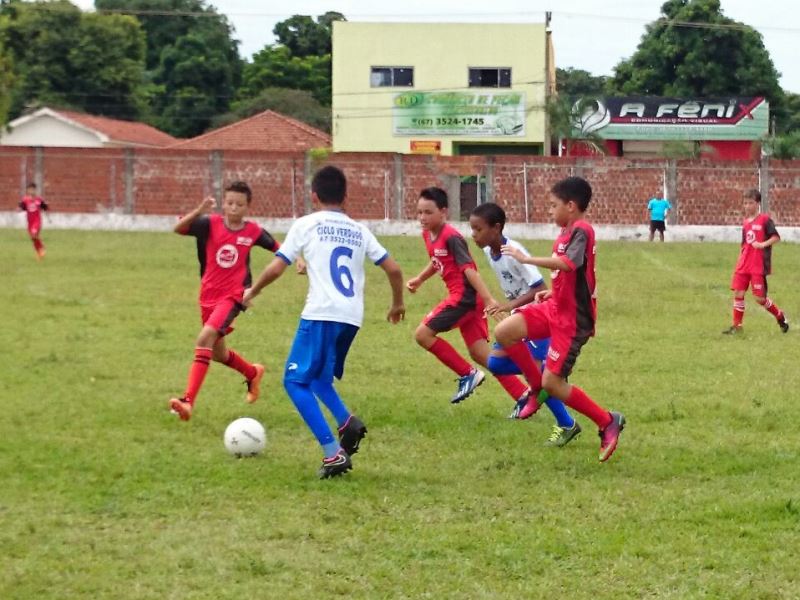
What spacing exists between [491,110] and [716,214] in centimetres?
1327

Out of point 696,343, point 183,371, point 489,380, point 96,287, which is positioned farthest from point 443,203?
point 96,287

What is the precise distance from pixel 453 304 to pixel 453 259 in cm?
37

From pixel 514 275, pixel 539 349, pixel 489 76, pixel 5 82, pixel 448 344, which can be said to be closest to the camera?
pixel 514 275

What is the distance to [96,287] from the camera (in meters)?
20.0

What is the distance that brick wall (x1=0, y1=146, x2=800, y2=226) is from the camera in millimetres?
39281

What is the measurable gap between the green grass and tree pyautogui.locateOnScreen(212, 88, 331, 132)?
5433cm

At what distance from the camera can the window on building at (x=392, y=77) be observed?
50844 mm

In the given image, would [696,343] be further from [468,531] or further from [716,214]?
[716,214]

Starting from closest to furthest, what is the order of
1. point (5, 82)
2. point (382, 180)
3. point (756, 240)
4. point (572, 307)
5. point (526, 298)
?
point (572, 307)
point (526, 298)
point (756, 240)
point (382, 180)
point (5, 82)

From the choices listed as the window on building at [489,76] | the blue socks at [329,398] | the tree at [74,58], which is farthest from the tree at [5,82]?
the blue socks at [329,398]

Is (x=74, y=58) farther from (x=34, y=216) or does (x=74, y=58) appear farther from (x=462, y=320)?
(x=462, y=320)

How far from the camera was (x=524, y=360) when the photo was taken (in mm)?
8742

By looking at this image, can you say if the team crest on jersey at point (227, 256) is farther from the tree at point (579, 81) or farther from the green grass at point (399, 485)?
the tree at point (579, 81)

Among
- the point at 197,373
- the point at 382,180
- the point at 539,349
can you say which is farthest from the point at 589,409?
the point at 382,180
